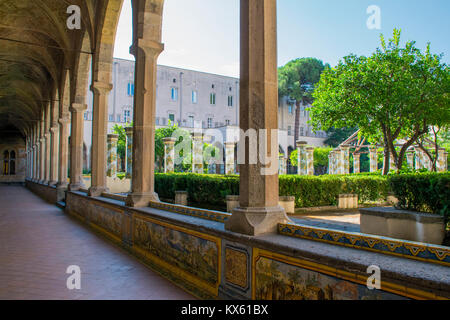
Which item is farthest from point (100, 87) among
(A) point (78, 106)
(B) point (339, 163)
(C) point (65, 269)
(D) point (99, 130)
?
(B) point (339, 163)

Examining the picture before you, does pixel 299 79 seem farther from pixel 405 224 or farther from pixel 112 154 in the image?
pixel 405 224

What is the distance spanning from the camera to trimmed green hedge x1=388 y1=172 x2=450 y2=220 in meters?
4.60

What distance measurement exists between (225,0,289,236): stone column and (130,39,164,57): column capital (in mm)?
2876

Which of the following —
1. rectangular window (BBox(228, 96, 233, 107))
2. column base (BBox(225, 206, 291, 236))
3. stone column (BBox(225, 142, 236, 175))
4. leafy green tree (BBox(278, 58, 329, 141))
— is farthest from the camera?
leafy green tree (BBox(278, 58, 329, 141))

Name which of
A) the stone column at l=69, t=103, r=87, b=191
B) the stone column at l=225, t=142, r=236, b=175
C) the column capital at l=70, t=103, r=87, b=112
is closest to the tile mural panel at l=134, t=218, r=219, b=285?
the stone column at l=69, t=103, r=87, b=191

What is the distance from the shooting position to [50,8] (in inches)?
439

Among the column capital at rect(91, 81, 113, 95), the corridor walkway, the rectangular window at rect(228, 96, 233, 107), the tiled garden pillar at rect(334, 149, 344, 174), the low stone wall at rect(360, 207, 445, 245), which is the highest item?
the rectangular window at rect(228, 96, 233, 107)

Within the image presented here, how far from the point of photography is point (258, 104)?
3.24 metres

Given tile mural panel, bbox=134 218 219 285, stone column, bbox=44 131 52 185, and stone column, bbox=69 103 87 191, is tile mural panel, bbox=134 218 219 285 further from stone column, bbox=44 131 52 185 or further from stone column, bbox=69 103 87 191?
stone column, bbox=44 131 52 185

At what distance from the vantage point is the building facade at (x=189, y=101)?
3822cm

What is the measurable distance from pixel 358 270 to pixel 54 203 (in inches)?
610

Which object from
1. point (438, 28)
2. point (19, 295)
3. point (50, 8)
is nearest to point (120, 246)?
point (19, 295)

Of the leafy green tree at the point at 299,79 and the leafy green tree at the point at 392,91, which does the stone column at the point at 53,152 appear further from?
the leafy green tree at the point at 299,79

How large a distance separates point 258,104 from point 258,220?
1.09 meters
